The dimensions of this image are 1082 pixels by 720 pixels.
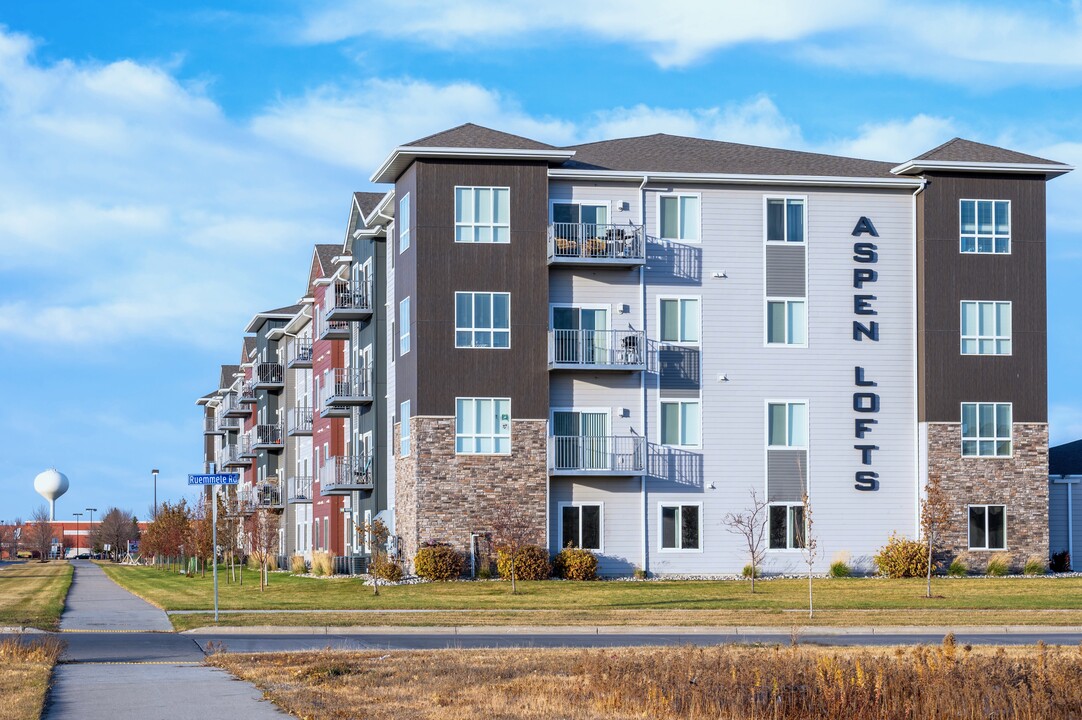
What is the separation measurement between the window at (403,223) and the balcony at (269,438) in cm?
3484

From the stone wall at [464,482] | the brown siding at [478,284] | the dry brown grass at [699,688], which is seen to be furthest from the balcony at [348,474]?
the dry brown grass at [699,688]

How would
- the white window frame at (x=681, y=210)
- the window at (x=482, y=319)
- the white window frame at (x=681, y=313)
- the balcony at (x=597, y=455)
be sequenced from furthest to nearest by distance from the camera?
1. the white window frame at (x=681, y=210)
2. the white window frame at (x=681, y=313)
3. the balcony at (x=597, y=455)
4. the window at (x=482, y=319)

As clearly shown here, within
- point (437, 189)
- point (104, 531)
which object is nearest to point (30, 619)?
point (437, 189)

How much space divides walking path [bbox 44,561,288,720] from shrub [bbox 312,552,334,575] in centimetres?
2988

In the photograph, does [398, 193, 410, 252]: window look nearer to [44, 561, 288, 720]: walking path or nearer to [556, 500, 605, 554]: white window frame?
[556, 500, 605, 554]: white window frame

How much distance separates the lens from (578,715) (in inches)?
534

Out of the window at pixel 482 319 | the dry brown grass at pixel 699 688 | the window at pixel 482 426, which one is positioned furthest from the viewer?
the window at pixel 482 319

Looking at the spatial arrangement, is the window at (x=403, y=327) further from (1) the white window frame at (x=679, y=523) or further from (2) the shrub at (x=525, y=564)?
(1) the white window frame at (x=679, y=523)

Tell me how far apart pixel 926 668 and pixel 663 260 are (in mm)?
32922

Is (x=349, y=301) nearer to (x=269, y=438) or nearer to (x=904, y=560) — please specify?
(x=904, y=560)

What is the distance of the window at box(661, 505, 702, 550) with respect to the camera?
4647 centimetres

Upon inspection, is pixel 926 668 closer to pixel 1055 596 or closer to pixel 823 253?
pixel 1055 596

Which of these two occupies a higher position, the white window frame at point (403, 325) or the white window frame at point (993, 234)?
the white window frame at point (993, 234)

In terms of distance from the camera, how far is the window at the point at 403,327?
46.3 m
